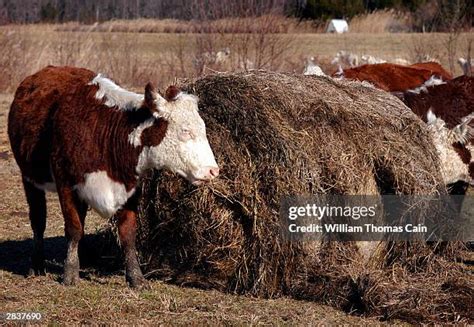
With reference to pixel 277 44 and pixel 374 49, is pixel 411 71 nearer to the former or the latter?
pixel 277 44

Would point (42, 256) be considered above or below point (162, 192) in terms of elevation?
below

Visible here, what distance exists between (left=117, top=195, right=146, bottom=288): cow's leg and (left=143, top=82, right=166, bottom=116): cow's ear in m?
0.81

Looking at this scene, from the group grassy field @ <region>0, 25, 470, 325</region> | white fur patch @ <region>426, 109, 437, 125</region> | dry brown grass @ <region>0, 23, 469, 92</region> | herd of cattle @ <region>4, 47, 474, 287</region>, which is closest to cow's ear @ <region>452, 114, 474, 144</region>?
white fur patch @ <region>426, 109, 437, 125</region>

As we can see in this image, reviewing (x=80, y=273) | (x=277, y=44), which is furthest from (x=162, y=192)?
(x=277, y=44)

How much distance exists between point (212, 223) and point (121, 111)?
1216mm

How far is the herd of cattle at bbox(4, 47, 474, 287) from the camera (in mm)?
7324

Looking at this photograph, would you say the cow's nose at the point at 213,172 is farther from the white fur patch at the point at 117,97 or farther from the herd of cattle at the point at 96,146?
the white fur patch at the point at 117,97

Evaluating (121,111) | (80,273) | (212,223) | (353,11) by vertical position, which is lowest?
(80,273)

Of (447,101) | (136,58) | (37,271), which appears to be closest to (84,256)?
(37,271)

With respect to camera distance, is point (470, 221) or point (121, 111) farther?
point (470, 221)

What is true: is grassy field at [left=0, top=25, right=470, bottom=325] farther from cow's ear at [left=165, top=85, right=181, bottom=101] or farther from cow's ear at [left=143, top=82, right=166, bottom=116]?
cow's ear at [left=165, top=85, right=181, bottom=101]

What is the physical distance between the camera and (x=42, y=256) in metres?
8.27

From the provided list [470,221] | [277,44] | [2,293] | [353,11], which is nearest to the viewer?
[2,293]

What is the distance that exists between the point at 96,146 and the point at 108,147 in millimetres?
99
